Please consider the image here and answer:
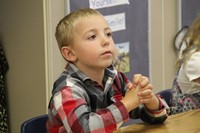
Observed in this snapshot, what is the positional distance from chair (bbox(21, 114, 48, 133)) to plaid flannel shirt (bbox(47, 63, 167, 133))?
0.58 ft

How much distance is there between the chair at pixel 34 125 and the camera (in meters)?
1.43

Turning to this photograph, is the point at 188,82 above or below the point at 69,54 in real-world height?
below

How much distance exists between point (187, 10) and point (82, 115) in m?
2.34

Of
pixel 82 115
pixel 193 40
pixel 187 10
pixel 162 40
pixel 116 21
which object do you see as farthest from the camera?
pixel 187 10

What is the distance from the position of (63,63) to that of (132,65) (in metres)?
0.68

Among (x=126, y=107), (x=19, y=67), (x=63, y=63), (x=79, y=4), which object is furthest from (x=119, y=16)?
(x=126, y=107)

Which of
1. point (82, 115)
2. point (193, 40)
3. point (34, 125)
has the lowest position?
point (34, 125)

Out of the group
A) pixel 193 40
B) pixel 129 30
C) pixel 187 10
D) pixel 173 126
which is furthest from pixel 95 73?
pixel 187 10

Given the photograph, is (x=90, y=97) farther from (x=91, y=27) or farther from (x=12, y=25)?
(x=12, y=25)

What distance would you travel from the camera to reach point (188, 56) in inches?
74.5

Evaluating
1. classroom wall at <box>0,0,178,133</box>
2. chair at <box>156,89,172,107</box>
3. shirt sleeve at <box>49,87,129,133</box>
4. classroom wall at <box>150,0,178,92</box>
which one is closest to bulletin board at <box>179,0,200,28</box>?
classroom wall at <box>150,0,178,92</box>

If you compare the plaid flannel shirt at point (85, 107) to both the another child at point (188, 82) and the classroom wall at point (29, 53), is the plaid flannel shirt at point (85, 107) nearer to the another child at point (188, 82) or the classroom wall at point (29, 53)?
the another child at point (188, 82)

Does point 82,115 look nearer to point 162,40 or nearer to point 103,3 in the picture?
point 103,3

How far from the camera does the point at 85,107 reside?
3.85 feet
